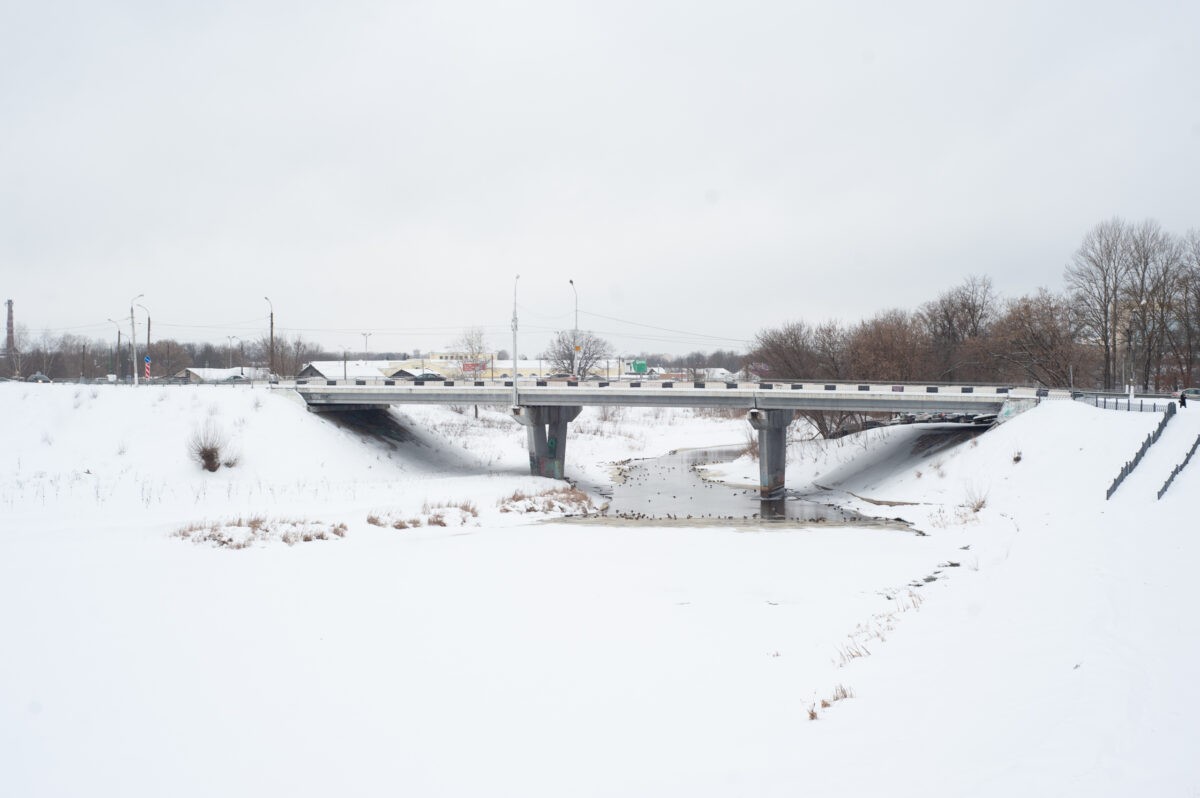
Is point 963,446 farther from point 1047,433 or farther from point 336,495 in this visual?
point 336,495

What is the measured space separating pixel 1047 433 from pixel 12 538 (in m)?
38.6

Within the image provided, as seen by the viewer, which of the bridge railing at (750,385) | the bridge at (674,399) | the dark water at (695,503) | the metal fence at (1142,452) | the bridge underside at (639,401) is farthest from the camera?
the bridge underside at (639,401)

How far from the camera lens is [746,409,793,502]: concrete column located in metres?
45.4

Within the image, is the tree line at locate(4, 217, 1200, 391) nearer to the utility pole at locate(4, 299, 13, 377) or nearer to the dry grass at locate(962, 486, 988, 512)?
the dry grass at locate(962, 486, 988, 512)

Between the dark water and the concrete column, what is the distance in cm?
118

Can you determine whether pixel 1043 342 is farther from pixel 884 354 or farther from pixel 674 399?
pixel 674 399

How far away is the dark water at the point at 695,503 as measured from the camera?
112ft

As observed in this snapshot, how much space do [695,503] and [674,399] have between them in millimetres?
8155

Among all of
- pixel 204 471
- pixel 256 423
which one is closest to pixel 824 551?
pixel 204 471

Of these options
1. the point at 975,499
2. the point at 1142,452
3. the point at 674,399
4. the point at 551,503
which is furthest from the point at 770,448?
the point at 1142,452

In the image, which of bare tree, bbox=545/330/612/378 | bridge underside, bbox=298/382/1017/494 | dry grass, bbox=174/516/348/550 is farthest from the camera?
bare tree, bbox=545/330/612/378

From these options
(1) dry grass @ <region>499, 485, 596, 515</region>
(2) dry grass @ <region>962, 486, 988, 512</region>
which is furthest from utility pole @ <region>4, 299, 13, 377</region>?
(2) dry grass @ <region>962, 486, 988, 512</region>

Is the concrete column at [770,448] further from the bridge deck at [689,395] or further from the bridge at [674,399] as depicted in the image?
the bridge deck at [689,395]

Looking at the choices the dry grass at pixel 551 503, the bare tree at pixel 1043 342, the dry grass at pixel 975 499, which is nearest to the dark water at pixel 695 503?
the dry grass at pixel 551 503
